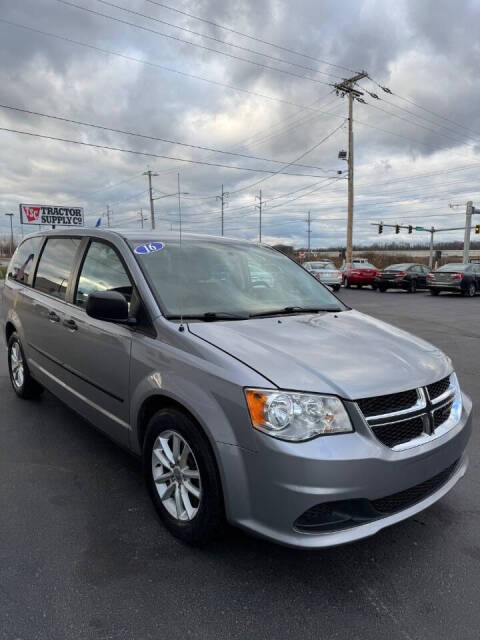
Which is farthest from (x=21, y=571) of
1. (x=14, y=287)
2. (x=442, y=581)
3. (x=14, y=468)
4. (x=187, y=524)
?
(x=14, y=287)

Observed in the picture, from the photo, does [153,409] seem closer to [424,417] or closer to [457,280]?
[424,417]

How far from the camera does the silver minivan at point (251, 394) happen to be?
2115mm

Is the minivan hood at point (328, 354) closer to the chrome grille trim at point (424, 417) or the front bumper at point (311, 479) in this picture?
the chrome grille trim at point (424, 417)

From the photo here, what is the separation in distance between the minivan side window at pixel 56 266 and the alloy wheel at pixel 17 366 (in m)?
0.93

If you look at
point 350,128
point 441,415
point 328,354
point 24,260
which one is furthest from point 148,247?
point 350,128

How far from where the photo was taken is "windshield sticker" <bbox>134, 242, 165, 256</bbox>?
3229 mm

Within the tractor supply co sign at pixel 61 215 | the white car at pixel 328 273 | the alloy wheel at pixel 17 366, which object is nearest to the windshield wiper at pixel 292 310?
the alloy wheel at pixel 17 366

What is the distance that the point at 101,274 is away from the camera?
3473 millimetres

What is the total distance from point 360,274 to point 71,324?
24436 millimetres

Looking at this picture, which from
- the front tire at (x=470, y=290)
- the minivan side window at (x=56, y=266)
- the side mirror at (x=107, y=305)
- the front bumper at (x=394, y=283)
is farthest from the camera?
the front bumper at (x=394, y=283)

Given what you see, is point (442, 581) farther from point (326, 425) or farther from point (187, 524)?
point (187, 524)

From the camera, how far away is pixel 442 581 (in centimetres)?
231

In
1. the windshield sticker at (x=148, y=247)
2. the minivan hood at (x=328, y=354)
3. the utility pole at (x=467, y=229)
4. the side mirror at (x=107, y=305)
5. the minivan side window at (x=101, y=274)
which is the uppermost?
the utility pole at (x=467, y=229)

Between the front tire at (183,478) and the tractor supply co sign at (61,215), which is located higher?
the tractor supply co sign at (61,215)
